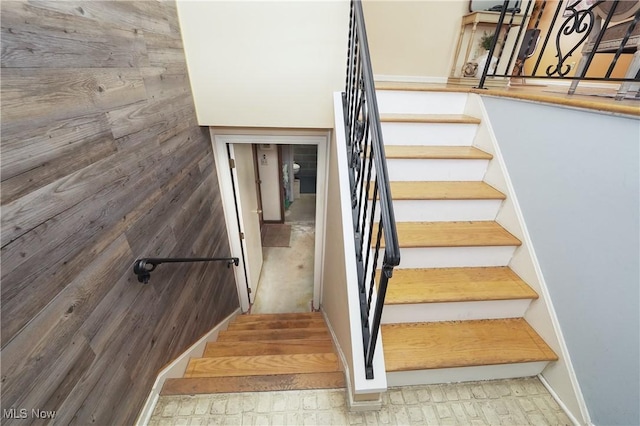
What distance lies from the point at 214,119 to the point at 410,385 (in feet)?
6.97

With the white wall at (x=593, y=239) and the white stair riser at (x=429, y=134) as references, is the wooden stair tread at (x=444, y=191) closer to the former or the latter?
the white wall at (x=593, y=239)

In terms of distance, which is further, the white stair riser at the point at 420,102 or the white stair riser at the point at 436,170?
the white stair riser at the point at 420,102

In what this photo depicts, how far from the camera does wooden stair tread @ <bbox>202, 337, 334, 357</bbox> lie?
1914 mm

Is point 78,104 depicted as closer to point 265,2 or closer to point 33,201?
point 33,201

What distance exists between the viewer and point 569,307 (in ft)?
3.92

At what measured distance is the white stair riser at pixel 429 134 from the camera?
1.87 metres

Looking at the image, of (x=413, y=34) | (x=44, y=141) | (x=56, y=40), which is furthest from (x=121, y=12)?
(x=413, y=34)

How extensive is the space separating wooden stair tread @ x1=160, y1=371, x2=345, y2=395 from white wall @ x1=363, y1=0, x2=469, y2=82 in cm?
323

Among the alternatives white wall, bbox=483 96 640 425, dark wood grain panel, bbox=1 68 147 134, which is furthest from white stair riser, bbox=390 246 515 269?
dark wood grain panel, bbox=1 68 147 134

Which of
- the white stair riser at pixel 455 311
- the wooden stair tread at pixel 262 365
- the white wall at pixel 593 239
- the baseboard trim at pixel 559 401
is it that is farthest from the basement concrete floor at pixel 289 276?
the white wall at pixel 593 239

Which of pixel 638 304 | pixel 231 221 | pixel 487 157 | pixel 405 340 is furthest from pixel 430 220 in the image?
pixel 231 221

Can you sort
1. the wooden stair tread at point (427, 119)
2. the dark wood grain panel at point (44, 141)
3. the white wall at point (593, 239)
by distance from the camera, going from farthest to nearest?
the wooden stair tread at point (427, 119), the white wall at point (593, 239), the dark wood grain panel at point (44, 141)

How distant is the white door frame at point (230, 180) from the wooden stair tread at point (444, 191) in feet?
3.17

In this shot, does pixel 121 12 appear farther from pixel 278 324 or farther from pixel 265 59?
pixel 278 324
